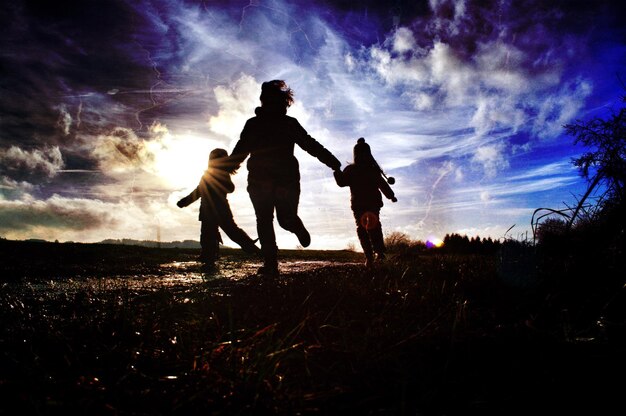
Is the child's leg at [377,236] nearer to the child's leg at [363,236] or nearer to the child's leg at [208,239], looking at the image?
the child's leg at [363,236]

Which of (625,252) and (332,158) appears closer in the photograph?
(625,252)

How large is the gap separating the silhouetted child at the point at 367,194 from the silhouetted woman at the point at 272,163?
275cm

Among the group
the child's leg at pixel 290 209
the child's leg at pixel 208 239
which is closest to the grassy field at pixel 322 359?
the child's leg at pixel 290 209

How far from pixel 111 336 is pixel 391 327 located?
1.50 m

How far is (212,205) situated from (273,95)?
3.32 metres

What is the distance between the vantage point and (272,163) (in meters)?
5.78

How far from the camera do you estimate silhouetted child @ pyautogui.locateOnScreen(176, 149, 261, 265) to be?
789 cm

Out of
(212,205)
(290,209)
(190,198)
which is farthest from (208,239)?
(290,209)

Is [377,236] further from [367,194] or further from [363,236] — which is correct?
[367,194]

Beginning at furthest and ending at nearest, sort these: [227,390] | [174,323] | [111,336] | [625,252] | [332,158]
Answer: [332,158] < [625,252] < [174,323] < [111,336] < [227,390]

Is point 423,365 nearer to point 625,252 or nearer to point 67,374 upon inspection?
point 67,374

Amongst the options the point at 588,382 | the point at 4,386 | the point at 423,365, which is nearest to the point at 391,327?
the point at 423,365

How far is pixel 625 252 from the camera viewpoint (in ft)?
8.44

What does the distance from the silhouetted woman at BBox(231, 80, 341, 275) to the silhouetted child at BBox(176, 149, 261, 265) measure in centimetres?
192
